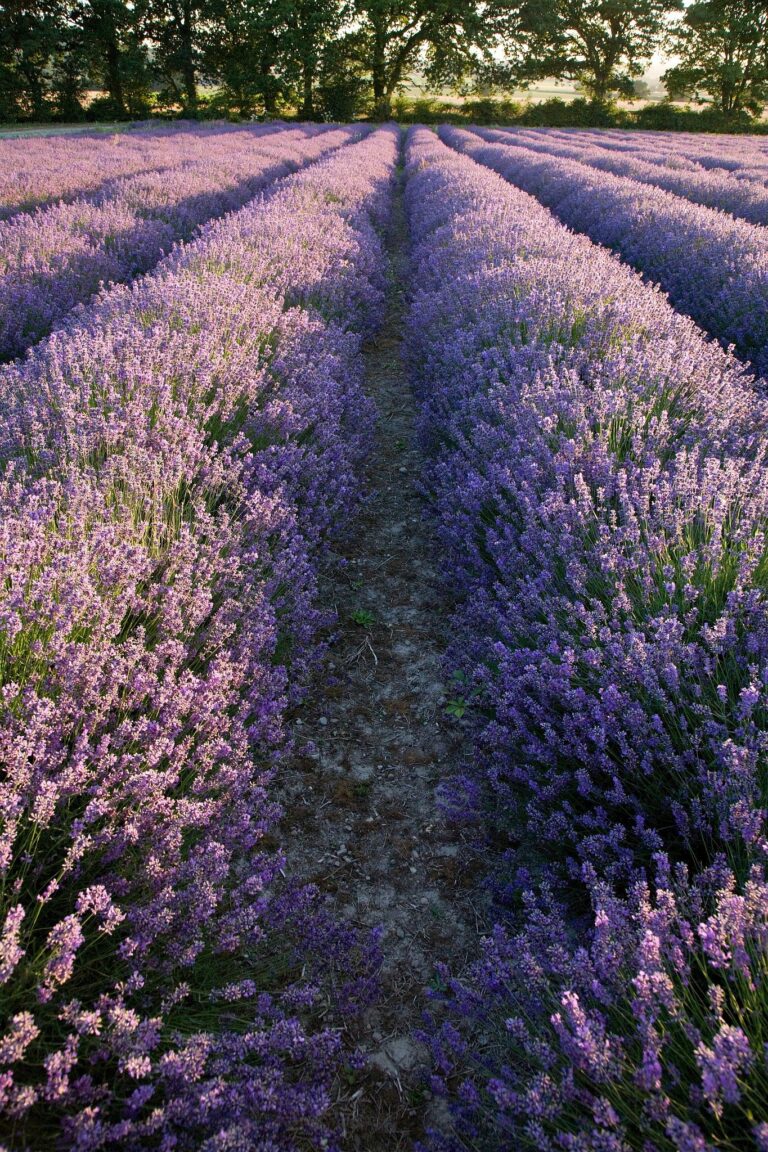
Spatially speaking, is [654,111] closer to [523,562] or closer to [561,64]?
[561,64]

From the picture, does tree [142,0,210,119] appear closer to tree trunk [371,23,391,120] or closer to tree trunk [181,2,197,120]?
tree trunk [181,2,197,120]

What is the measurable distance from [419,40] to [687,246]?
39.5 metres

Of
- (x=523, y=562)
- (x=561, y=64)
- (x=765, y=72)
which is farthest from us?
(x=561, y=64)

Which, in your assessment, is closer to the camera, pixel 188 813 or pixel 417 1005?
pixel 188 813

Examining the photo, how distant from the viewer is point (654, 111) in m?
36.7

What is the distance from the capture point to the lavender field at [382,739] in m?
1.22

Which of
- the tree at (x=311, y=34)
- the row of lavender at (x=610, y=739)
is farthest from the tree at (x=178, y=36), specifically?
the row of lavender at (x=610, y=739)

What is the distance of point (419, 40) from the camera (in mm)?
36844

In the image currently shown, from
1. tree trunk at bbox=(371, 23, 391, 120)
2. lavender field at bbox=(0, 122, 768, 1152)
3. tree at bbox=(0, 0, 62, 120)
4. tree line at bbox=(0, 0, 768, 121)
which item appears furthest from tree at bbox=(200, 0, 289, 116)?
lavender field at bbox=(0, 122, 768, 1152)

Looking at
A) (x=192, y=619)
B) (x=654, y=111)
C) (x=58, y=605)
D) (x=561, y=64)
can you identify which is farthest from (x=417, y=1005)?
(x=561, y=64)

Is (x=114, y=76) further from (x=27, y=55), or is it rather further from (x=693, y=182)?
(x=693, y=182)

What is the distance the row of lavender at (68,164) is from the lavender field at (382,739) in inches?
216

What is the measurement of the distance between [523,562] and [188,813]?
1.53 m

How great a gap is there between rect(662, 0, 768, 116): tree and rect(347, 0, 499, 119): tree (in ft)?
35.6
